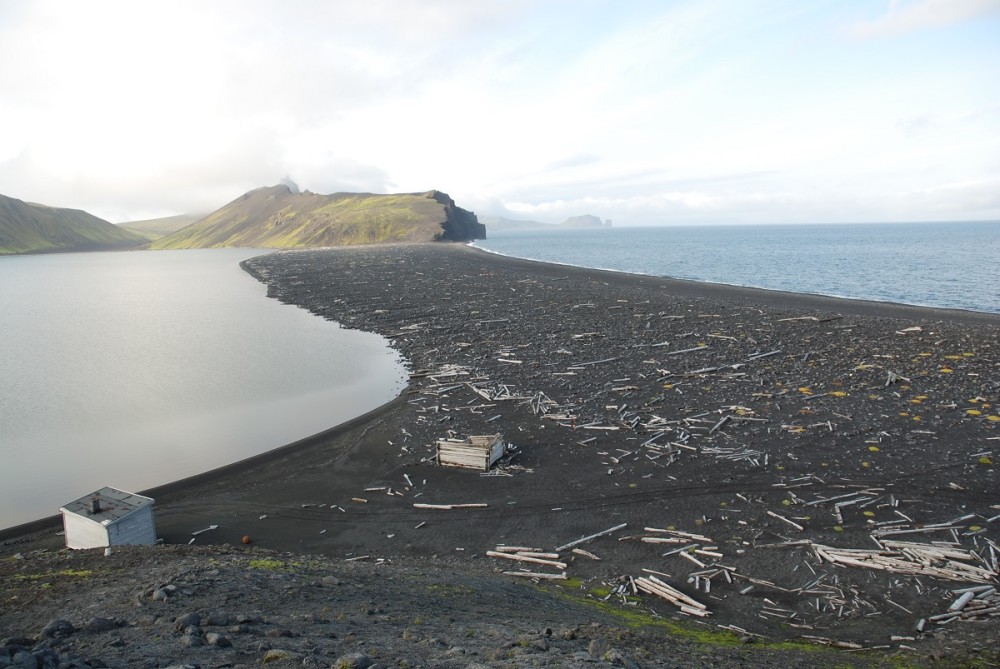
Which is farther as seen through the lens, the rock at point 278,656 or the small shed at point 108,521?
the small shed at point 108,521

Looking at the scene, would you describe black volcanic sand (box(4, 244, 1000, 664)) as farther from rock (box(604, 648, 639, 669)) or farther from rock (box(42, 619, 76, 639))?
rock (box(42, 619, 76, 639))

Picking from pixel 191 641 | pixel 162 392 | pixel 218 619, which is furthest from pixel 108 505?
pixel 162 392

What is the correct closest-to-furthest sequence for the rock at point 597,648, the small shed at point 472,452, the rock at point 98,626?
1. the rock at point 98,626
2. the rock at point 597,648
3. the small shed at point 472,452

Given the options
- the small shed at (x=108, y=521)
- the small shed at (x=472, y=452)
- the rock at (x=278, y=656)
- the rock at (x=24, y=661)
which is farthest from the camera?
the small shed at (x=472, y=452)

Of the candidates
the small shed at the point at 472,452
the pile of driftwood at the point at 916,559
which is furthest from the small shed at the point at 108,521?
the pile of driftwood at the point at 916,559

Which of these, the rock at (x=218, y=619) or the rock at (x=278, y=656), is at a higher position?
the rock at (x=278, y=656)

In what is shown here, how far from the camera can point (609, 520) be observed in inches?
568

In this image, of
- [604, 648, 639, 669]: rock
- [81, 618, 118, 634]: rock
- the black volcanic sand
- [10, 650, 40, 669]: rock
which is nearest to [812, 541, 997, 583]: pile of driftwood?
the black volcanic sand

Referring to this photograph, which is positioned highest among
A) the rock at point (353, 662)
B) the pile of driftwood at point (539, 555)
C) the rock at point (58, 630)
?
the rock at point (58, 630)

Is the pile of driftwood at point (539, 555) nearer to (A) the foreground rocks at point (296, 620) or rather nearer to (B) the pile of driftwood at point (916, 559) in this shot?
(A) the foreground rocks at point (296, 620)

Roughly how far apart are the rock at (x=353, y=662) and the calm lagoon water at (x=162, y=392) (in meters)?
15.1

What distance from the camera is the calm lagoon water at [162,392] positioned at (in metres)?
20.5

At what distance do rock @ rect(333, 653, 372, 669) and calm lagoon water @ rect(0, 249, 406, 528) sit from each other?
15130mm

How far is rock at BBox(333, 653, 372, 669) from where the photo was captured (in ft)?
22.3
